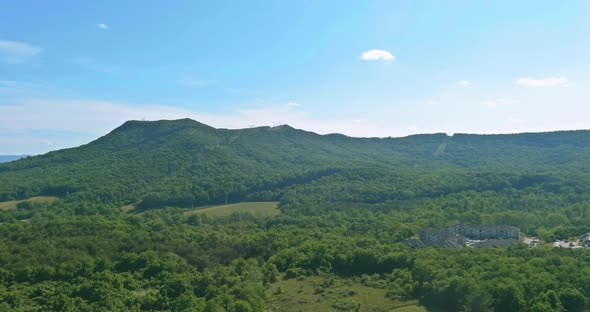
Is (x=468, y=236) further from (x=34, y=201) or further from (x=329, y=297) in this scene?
(x=34, y=201)

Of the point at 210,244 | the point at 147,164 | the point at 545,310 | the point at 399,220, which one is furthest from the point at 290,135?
the point at 545,310

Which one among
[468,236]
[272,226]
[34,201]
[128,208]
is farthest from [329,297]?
[34,201]

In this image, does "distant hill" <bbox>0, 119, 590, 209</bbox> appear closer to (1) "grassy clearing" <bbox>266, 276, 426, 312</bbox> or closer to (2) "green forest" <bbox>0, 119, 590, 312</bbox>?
(2) "green forest" <bbox>0, 119, 590, 312</bbox>

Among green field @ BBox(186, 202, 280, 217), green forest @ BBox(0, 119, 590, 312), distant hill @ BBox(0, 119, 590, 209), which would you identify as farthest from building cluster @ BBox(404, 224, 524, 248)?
green field @ BBox(186, 202, 280, 217)

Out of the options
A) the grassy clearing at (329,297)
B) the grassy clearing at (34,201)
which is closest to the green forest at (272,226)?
the grassy clearing at (329,297)

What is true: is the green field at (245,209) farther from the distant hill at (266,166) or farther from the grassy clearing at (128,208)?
the grassy clearing at (128,208)

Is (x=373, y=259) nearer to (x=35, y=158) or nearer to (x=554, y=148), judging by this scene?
(x=35, y=158)
